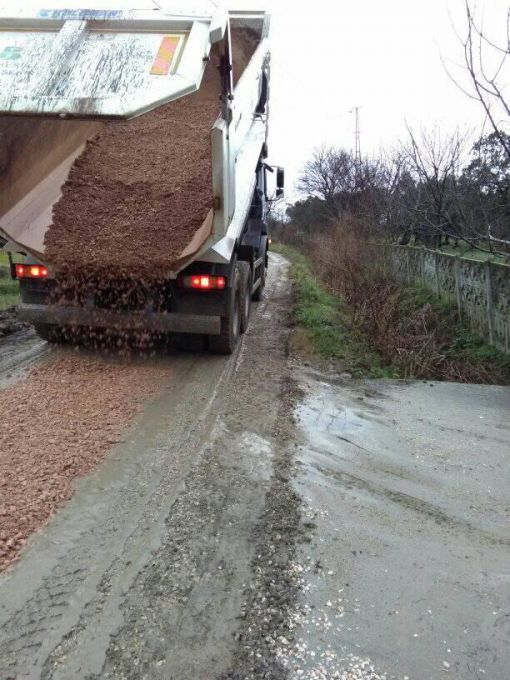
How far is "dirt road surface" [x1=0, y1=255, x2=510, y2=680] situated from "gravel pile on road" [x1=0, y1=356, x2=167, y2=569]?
0.13 meters

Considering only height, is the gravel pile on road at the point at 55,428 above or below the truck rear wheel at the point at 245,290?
below

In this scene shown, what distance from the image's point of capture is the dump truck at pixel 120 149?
397cm

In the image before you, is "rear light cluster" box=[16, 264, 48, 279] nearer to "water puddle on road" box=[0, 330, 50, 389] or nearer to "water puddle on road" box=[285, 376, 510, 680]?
"water puddle on road" box=[0, 330, 50, 389]

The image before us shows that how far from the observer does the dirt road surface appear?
7.30 feet

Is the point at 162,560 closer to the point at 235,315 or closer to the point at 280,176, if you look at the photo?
the point at 235,315

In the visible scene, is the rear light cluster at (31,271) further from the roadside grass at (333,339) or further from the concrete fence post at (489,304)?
the concrete fence post at (489,304)

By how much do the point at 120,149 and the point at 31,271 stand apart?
1.76 meters

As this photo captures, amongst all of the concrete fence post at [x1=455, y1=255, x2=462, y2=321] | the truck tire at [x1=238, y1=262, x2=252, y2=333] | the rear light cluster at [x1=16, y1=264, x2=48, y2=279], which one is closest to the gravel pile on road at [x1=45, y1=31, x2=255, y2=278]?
the rear light cluster at [x1=16, y1=264, x2=48, y2=279]

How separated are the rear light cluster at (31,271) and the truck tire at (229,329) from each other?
1.95 metres

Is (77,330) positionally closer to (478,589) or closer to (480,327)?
(478,589)

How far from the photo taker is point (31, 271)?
19.7ft

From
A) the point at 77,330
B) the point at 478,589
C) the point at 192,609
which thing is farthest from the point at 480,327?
the point at 192,609

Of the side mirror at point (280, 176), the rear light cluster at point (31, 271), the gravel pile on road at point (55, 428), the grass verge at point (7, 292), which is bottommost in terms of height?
the gravel pile on road at point (55, 428)

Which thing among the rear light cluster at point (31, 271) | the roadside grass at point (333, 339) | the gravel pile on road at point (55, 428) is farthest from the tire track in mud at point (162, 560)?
the roadside grass at point (333, 339)
